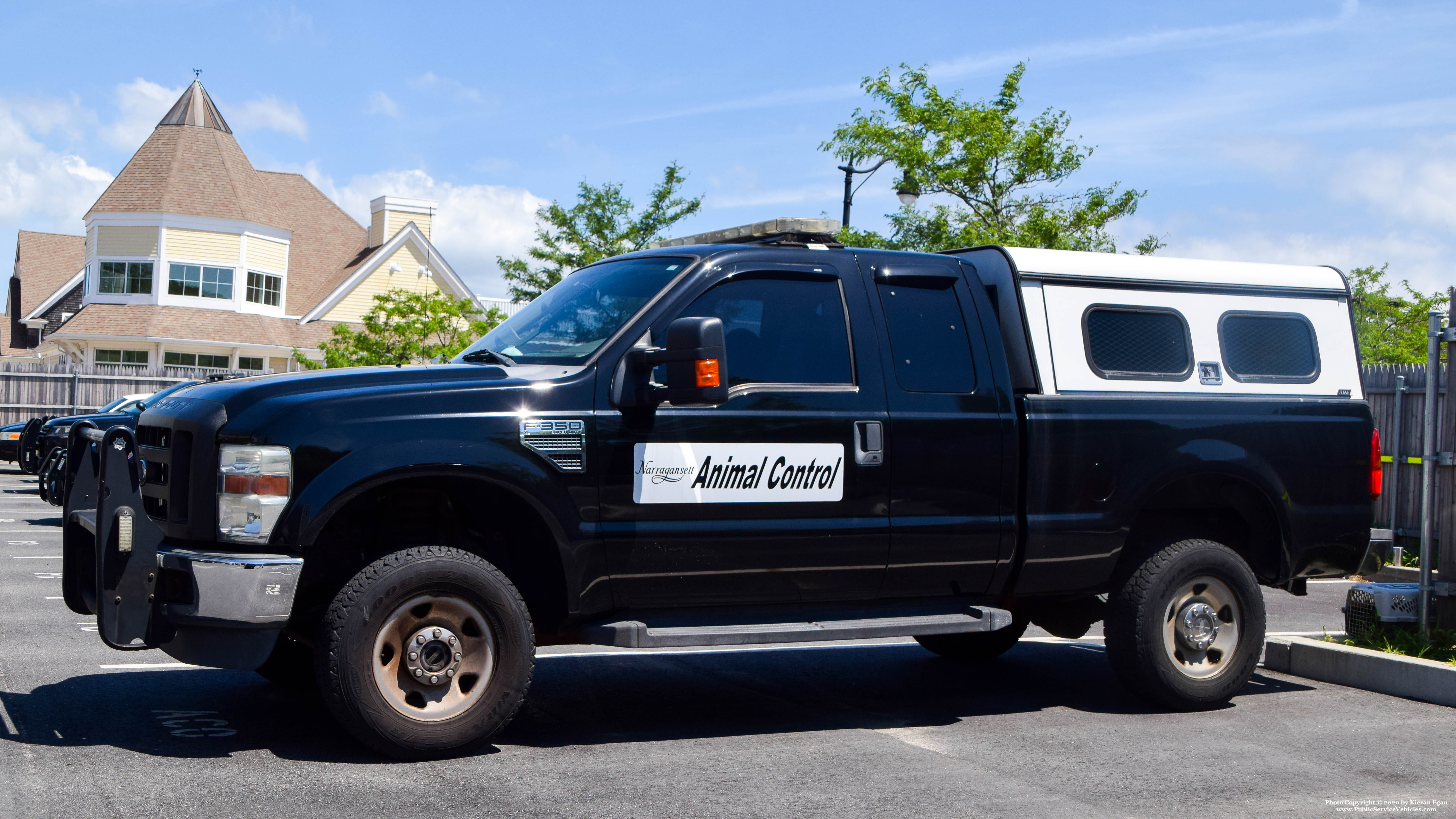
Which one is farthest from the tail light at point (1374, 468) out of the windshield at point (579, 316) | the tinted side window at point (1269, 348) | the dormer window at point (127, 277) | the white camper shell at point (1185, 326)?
the dormer window at point (127, 277)

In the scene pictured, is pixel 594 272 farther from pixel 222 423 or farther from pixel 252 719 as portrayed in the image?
pixel 252 719

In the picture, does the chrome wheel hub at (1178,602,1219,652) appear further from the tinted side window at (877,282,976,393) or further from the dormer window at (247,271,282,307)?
the dormer window at (247,271,282,307)

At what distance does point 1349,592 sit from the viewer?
8.18 m

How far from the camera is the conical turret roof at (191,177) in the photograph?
3653 cm

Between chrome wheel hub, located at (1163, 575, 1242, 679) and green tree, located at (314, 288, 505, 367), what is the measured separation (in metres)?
19.7

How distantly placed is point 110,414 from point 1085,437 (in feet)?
28.0

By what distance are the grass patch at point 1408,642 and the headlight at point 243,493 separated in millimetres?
6343

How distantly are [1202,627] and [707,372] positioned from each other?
3261mm

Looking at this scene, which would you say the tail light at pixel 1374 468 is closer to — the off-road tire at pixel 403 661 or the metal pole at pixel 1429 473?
the metal pole at pixel 1429 473

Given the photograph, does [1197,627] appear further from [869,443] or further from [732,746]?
[732,746]

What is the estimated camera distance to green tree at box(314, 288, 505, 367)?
26.0 m

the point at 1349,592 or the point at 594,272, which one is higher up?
the point at 594,272

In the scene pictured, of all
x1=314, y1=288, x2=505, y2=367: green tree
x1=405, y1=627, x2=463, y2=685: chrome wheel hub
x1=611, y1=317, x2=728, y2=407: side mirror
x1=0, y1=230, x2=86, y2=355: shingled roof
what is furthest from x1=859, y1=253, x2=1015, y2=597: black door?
x1=0, y1=230, x2=86, y2=355: shingled roof

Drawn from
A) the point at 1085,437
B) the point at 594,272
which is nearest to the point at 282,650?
the point at 594,272
